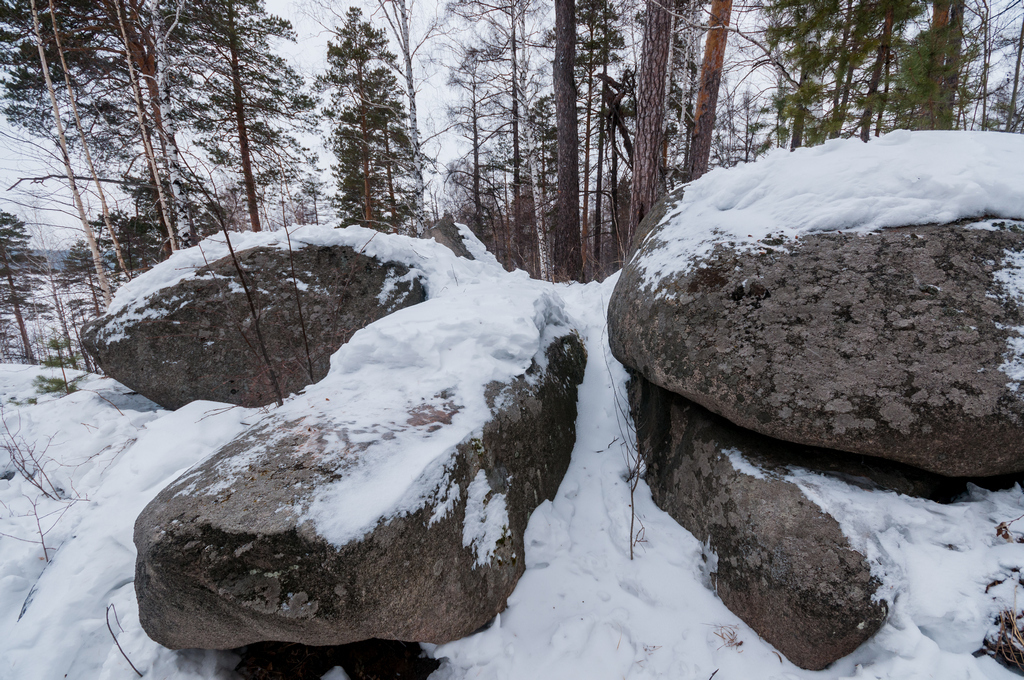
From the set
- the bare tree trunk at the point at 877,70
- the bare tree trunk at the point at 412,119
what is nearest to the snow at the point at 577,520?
the bare tree trunk at the point at 877,70

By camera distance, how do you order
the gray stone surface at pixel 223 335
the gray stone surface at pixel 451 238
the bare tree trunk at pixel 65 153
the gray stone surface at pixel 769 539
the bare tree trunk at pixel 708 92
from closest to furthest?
1. the gray stone surface at pixel 769 539
2. the gray stone surface at pixel 223 335
3. the bare tree trunk at pixel 708 92
4. the gray stone surface at pixel 451 238
5. the bare tree trunk at pixel 65 153

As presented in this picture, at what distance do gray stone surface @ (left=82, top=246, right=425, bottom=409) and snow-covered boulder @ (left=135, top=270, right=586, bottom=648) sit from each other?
5.31 feet

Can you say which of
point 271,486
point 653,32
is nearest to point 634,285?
point 271,486

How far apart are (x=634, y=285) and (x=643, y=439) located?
1088mm

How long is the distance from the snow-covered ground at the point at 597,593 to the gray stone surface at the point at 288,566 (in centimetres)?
25

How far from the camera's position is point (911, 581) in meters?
1.33

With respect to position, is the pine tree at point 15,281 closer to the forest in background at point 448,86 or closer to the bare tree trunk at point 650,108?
the forest in background at point 448,86

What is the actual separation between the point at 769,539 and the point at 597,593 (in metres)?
0.83

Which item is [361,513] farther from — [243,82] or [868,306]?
[243,82]

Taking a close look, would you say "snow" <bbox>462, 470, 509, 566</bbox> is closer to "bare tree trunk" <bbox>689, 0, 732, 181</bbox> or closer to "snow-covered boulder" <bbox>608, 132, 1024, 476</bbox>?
"snow-covered boulder" <bbox>608, 132, 1024, 476</bbox>

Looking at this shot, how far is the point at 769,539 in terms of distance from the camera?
1.60 m

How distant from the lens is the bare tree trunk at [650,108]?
14.0 ft

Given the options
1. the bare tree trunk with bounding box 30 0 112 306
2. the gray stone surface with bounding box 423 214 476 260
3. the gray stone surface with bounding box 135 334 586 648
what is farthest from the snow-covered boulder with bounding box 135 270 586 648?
the bare tree trunk with bounding box 30 0 112 306

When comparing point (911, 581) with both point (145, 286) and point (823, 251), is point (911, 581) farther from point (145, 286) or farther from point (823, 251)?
point (145, 286)
